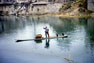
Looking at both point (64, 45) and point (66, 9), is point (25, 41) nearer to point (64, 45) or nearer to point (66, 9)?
point (64, 45)

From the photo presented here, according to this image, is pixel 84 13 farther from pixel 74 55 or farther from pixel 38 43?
pixel 74 55

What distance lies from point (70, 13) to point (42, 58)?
64406 millimetres

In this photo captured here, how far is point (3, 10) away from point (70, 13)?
155 feet

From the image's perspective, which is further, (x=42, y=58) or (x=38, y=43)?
(x=38, y=43)

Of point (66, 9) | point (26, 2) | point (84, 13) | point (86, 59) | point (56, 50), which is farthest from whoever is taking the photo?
point (26, 2)

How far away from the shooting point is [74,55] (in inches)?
1081

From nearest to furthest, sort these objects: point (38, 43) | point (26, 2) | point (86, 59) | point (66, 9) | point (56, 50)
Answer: point (86, 59)
point (56, 50)
point (38, 43)
point (66, 9)
point (26, 2)

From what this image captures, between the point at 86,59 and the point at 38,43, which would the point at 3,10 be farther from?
the point at 86,59

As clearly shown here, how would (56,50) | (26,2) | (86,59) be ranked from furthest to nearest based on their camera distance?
(26,2), (56,50), (86,59)

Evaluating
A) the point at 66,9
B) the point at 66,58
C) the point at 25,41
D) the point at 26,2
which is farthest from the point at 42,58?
the point at 26,2

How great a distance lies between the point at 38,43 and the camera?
3559cm

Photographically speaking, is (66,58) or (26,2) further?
(26,2)

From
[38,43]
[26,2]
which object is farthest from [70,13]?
[38,43]

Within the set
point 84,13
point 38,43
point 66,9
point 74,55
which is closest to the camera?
point 74,55
